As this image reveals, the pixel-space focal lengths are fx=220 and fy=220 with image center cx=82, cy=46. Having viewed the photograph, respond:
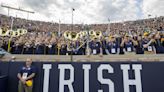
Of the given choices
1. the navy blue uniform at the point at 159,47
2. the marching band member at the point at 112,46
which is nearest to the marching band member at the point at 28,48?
the marching band member at the point at 112,46

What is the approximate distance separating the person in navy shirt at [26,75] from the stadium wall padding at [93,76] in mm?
145

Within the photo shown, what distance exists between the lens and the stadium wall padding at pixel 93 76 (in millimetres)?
5566

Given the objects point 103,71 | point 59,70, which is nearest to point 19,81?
point 59,70

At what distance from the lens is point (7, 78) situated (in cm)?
630

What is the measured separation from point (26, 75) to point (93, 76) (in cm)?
192

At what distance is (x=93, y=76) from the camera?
5977 mm

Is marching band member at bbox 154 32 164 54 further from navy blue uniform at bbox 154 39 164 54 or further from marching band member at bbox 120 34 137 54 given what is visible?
marching band member at bbox 120 34 137 54

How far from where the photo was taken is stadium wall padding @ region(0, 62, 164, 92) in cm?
557

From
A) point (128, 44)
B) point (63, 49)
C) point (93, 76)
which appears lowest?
point (93, 76)

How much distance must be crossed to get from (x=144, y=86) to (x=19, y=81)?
3415 mm

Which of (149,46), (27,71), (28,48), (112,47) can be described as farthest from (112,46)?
(27,71)

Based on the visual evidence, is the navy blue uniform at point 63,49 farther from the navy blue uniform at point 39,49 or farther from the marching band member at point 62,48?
the navy blue uniform at point 39,49

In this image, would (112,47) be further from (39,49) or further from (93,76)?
(93,76)

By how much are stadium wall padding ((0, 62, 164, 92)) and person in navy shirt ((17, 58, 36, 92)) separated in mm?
145
